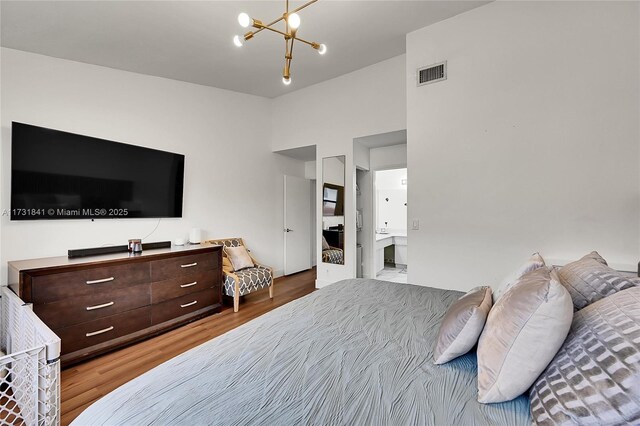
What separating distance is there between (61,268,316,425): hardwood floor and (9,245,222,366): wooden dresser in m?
0.11

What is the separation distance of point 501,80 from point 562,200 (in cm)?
121

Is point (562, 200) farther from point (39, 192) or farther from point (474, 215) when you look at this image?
point (39, 192)

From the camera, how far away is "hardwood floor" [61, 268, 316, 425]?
1.89 meters

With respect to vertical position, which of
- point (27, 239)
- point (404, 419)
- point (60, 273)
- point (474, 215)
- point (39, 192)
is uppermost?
point (39, 192)

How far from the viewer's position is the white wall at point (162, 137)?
2.56 metres

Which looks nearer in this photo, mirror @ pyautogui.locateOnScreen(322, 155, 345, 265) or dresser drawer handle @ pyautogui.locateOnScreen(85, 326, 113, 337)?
dresser drawer handle @ pyautogui.locateOnScreen(85, 326, 113, 337)

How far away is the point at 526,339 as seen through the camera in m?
0.82

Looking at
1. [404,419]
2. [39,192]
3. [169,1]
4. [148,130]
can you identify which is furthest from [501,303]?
[148,130]

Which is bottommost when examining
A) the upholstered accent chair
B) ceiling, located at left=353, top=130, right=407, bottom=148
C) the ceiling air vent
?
the upholstered accent chair

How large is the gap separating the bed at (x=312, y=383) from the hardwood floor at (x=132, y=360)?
4.64ft

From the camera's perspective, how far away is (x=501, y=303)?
966 mm

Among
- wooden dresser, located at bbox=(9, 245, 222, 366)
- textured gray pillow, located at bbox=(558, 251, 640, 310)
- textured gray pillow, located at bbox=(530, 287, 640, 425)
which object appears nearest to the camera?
textured gray pillow, located at bbox=(530, 287, 640, 425)

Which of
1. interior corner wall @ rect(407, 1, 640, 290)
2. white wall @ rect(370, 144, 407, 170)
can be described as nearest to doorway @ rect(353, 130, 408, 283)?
white wall @ rect(370, 144, 407, 170)

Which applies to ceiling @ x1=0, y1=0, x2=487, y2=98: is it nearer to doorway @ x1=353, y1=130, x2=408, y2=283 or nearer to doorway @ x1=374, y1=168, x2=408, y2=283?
doorway @ x1=353, y1=130, x2=408, y2=283
